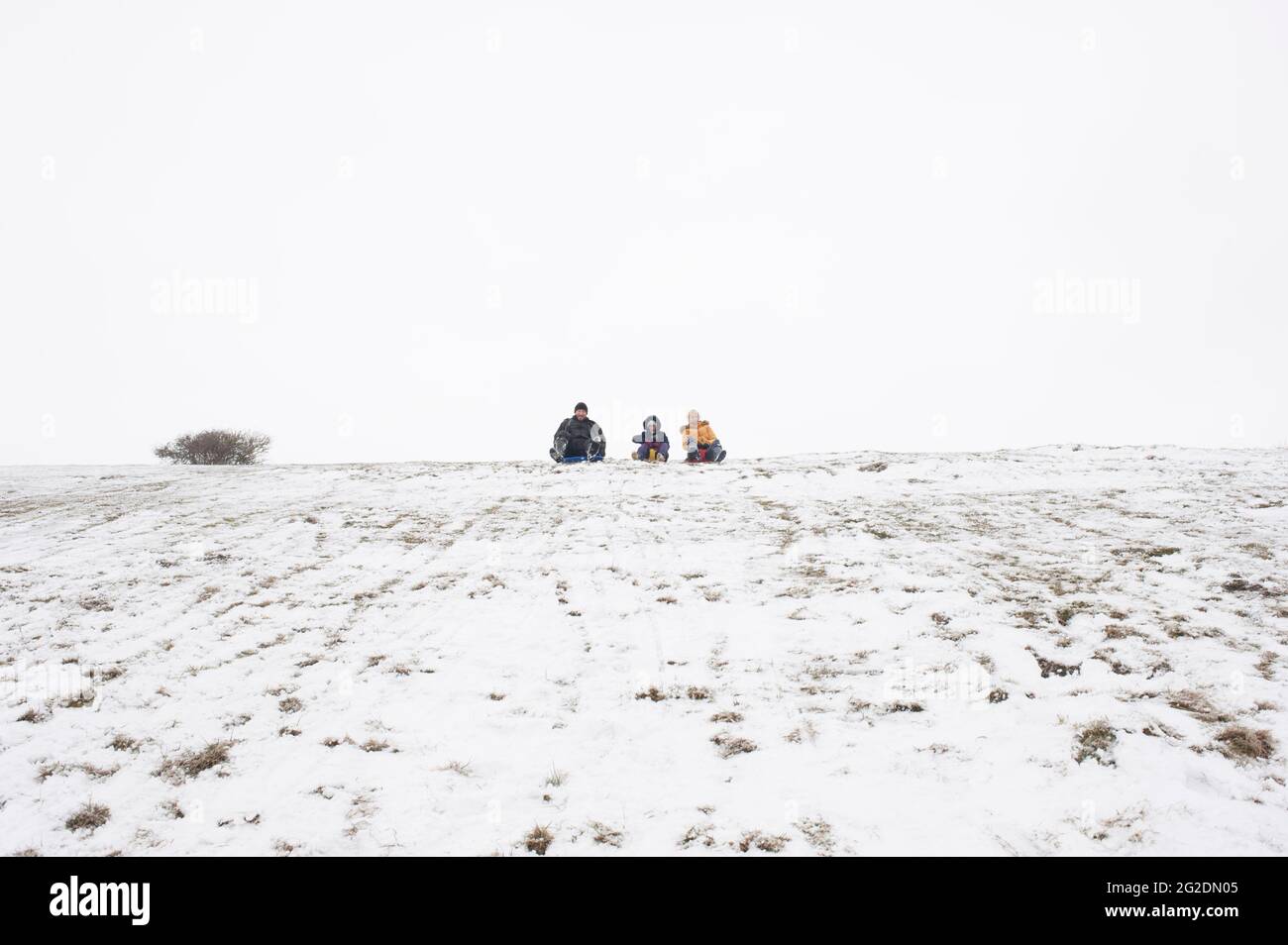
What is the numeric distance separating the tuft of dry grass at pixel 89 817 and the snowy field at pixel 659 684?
0.06ft

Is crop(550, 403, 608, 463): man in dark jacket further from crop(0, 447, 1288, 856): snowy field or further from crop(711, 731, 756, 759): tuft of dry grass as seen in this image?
crop(711, 731, 756, 759): tuft of dry grass

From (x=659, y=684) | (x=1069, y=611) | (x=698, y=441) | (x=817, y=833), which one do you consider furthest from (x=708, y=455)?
(x=817, y=833)

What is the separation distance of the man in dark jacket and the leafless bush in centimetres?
1806

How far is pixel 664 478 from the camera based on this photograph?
13.7 m

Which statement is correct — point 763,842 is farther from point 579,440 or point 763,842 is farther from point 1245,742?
point 579,440

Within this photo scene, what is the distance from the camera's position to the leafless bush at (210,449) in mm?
28016

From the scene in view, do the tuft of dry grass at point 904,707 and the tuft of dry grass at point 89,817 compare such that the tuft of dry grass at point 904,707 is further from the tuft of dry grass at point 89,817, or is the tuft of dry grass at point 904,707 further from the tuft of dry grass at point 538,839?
the tuft of dry grass at point 89,817

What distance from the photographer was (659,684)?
5215mm

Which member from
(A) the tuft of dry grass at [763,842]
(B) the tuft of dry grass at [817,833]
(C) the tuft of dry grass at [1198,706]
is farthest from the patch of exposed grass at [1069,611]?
(A) the tuft of dry grass at [763,842]

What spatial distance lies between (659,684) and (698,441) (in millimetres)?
13246
